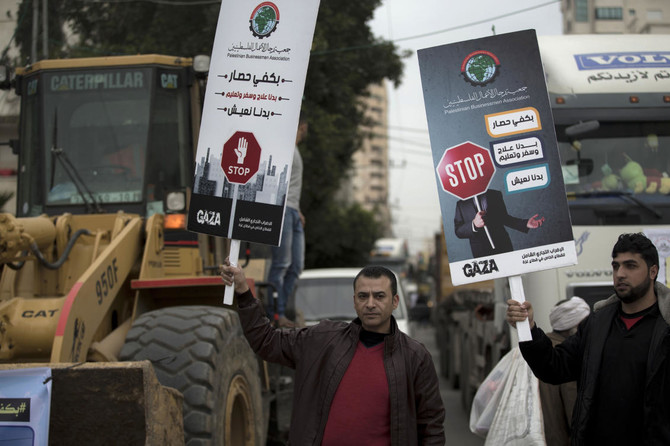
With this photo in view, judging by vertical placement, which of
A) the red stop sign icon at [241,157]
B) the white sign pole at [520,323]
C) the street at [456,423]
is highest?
the red stop sign icon at [241,157]

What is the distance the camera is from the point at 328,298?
1369 centimetres

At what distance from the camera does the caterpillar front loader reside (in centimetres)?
581

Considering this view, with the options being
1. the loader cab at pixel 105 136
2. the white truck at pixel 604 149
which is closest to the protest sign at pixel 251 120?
the loader cab at pixel 105 136

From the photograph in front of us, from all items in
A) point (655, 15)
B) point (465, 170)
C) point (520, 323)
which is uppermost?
point (655, 15)

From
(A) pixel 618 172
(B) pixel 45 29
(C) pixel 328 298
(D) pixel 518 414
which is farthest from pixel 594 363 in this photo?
(B) pixel 45 29

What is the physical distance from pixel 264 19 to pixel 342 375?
2.23 m

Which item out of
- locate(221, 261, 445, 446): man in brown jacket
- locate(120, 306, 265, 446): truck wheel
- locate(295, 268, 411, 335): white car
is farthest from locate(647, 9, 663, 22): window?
locate(221, 261, 445, 446): man in brown jacket

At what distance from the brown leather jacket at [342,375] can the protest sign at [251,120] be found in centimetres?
84

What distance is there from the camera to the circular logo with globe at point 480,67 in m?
4.91

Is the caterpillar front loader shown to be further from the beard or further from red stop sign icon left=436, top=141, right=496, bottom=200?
the beard

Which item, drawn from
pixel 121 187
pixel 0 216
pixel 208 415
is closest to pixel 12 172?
pixel 121 187

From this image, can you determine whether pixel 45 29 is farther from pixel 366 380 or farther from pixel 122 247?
pixel 366 380

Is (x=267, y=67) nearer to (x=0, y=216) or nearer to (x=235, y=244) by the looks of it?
(x=235, y=244)

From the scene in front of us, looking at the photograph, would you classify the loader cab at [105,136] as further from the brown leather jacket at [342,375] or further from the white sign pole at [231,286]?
the brown leather jacket at [342,375]
